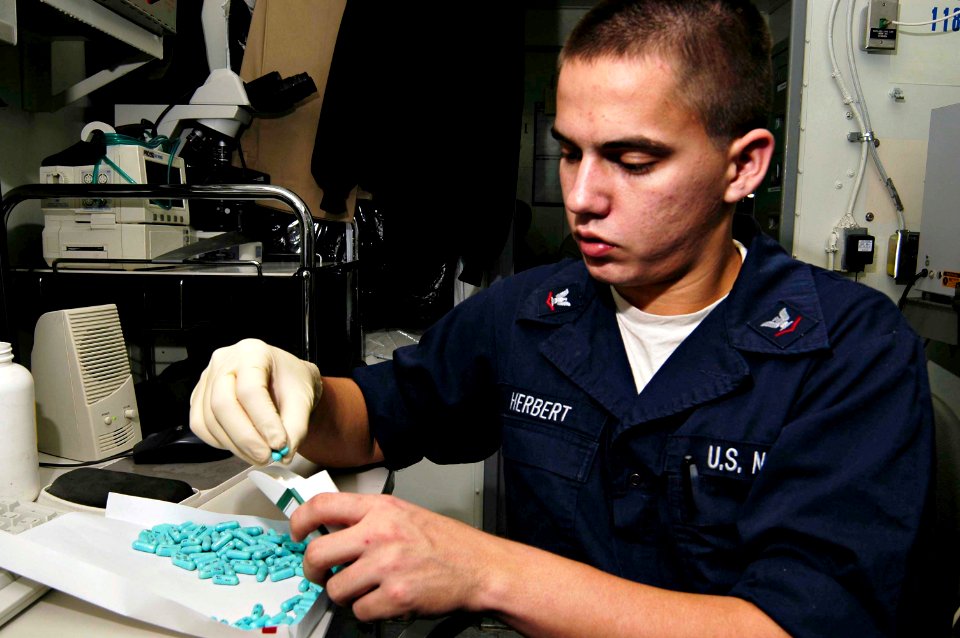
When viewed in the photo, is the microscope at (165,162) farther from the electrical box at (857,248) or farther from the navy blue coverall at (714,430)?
the electrical box at (857,248)

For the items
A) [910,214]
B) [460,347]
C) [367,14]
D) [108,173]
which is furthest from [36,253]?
[910,214]

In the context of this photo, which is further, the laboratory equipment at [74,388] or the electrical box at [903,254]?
the electrical box at [903,254]

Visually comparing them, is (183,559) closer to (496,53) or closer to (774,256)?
(774,256)

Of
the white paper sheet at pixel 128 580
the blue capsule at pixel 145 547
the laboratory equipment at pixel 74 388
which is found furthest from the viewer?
the laboratory equipment at pixel 74 388

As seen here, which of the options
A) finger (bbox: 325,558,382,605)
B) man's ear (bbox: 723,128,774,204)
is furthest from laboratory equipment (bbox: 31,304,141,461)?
man's ear (bbox: 723,128,774,204)

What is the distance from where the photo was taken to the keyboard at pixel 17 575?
64 cm

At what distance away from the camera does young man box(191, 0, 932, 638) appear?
0.68m

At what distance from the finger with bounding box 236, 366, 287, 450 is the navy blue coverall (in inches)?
11.5

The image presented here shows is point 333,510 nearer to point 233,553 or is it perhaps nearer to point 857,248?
point 233,553

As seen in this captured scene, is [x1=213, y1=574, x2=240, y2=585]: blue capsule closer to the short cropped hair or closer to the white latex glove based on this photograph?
the white latex glove

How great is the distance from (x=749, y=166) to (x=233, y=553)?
81cm

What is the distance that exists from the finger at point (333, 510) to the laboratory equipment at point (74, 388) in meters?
0.57

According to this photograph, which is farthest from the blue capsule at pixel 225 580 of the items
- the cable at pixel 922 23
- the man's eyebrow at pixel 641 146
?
the cable at pixel 922 23

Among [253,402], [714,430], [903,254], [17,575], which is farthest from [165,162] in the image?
[903,254]
